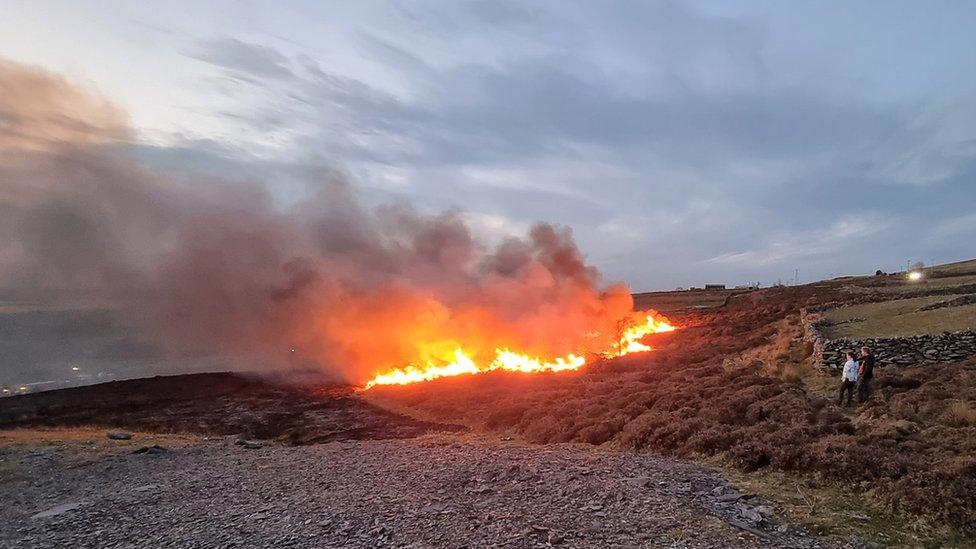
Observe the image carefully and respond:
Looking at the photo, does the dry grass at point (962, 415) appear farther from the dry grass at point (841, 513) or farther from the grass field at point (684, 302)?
the grass field at point (684, 302)

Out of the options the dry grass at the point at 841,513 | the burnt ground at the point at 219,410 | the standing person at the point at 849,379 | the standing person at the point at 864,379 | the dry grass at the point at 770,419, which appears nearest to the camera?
the dry grass at the point at 841,513

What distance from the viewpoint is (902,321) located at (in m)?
32.8

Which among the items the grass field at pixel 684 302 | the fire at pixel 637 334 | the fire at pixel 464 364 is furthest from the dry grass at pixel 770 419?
the grass field at pixel 684 302

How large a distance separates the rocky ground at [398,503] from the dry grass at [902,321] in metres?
21.2

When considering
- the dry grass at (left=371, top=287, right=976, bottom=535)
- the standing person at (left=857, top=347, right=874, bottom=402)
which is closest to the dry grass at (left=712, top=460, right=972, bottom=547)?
the dry grass at (left=371, top=287, right=976, bottom=535)

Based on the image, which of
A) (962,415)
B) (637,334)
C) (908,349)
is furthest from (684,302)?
(962,415)

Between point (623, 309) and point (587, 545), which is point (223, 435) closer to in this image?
point (587, 545)

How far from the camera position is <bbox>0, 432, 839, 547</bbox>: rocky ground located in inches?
451

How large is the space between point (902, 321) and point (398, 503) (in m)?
33.8

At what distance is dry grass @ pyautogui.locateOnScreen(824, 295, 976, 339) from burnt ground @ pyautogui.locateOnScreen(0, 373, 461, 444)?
2502 centimetres

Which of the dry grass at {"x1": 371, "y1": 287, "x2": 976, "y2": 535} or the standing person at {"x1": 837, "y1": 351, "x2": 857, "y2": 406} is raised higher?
the standing person at {"x1": 837, "y1": 351, "x2": 857, "y2": 406}

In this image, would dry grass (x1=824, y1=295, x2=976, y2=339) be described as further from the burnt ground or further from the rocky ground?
the burnt ground

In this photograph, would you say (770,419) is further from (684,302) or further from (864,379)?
(684,302)

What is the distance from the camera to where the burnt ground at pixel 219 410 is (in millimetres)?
32750
